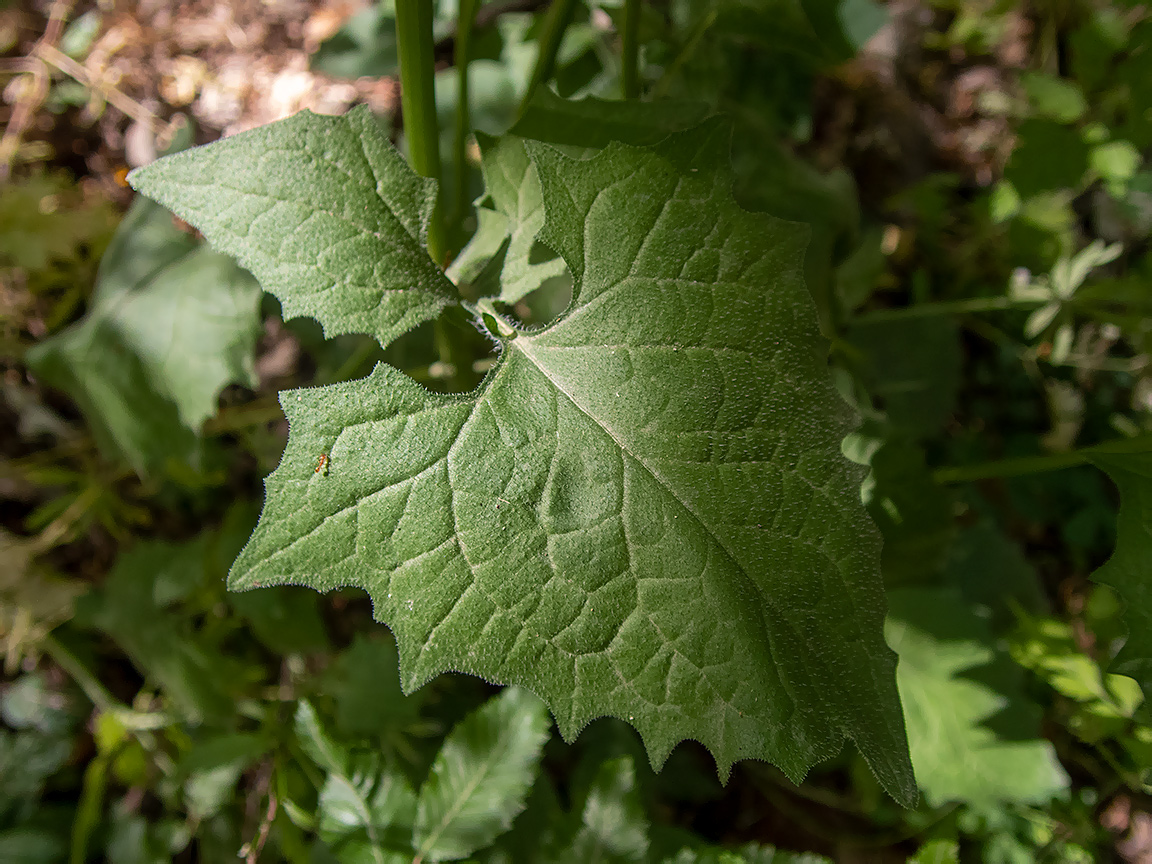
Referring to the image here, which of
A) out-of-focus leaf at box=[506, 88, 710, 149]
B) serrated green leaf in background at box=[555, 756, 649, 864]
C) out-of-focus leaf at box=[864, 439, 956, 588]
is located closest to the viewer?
out-of-focus leaf at box=[506, 88, 710, 149]

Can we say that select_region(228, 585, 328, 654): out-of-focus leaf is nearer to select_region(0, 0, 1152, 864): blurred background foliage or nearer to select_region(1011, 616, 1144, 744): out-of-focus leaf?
select_region(0, 0, 1152, 864): blurred background foliage

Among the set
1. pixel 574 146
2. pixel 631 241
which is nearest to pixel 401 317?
pixel 631 241

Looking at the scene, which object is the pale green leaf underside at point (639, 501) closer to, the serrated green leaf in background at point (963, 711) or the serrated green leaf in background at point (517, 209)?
the serrated green leaf in background at point (517, 209)

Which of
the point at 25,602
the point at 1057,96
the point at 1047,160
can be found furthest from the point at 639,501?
the point at 25,602

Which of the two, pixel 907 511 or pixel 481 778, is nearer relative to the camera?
pixel 481 778

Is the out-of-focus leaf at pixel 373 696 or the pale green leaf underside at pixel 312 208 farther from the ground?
the pale green leaf underside at pixel 312 208

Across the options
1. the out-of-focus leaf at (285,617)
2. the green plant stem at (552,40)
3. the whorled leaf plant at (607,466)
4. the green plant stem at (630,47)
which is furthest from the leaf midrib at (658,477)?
the out-of-focus leaf at (285,617)

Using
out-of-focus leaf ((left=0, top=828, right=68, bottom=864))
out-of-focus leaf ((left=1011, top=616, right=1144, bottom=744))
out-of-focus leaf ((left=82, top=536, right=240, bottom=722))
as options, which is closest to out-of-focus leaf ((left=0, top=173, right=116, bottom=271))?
out-of-focus leaf ((left=82, top=536, right=240, bottom=722))

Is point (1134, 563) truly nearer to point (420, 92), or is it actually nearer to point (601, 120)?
point (601, 120)
